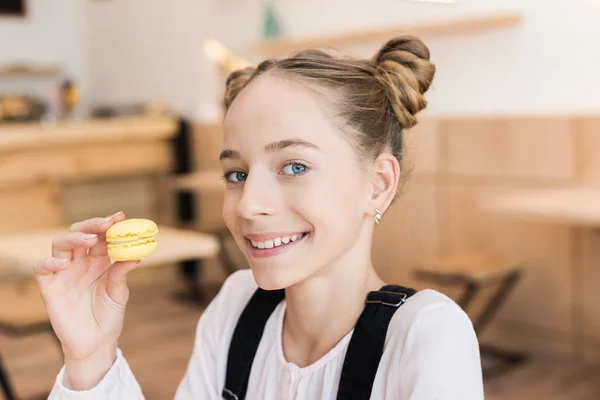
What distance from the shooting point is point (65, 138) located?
4566 mm

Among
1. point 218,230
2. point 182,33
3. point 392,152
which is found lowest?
point 218,230

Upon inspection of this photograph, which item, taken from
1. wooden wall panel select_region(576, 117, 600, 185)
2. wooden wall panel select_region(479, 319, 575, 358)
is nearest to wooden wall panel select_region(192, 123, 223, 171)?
wooden wall panel select_region(479, 319, 575, 358)

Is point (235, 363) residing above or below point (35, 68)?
below

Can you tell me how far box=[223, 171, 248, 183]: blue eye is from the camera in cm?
105

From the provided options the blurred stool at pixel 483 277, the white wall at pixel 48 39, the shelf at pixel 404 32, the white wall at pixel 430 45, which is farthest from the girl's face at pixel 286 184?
the white wall at pixel 48 39

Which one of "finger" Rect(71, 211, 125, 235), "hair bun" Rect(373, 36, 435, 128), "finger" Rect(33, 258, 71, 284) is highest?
"hair bun" Rect(373, 36, 435, 128)

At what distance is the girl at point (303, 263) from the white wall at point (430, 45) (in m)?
2.46

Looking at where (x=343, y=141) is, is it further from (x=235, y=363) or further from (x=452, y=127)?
(x=452, y=127)

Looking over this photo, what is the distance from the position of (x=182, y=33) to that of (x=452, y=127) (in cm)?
241

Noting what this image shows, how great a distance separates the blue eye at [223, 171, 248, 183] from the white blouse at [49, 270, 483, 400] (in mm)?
247

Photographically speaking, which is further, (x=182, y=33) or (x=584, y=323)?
(x=182, y=33)

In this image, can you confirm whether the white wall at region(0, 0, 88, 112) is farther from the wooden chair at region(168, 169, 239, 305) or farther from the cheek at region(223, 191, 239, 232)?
the cheek at region(223, 191, 239, 232)

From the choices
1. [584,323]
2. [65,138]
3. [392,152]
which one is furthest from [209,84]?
[392,152]

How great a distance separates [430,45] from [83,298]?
305 cm
